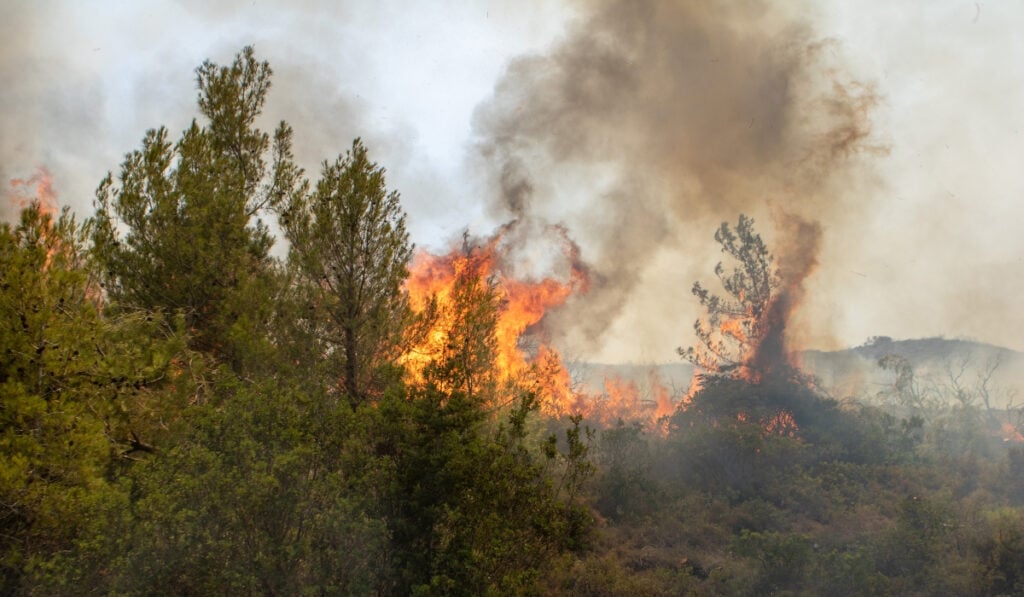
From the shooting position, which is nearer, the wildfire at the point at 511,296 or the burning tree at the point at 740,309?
the wildfire at the point at 511,296

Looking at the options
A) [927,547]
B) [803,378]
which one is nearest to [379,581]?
[927,547]

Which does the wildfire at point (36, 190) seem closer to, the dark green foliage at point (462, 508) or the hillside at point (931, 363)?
the dark green foliage at point (462, 508)

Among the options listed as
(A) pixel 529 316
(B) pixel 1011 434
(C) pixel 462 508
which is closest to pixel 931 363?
(B) pixel 1011 434

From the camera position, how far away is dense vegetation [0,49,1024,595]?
8617 mm

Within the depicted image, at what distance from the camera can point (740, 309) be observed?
4228 centimetres

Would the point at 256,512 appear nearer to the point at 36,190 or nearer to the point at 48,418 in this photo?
the point at 48,418

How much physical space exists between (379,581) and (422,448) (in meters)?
2.03

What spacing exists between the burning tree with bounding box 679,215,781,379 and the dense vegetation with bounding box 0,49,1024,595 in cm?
1308

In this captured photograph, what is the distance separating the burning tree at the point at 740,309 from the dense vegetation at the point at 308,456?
13076 mm

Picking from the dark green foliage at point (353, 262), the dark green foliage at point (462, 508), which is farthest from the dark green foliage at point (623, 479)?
the dark green foliage at point (462, 508)

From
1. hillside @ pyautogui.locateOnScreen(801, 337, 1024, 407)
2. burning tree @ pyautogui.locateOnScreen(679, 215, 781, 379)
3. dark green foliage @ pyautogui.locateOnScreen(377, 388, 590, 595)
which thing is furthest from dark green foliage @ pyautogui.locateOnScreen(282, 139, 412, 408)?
hillside @ pyautogui.locateOnScreen(801, 337, 1024, 407)

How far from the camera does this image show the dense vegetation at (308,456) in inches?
339

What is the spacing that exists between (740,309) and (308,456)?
37371 millimetres

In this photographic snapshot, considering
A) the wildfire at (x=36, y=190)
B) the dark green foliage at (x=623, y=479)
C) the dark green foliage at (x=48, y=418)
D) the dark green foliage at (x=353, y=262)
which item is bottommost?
the dark green foliage at (x=623, y=479)
